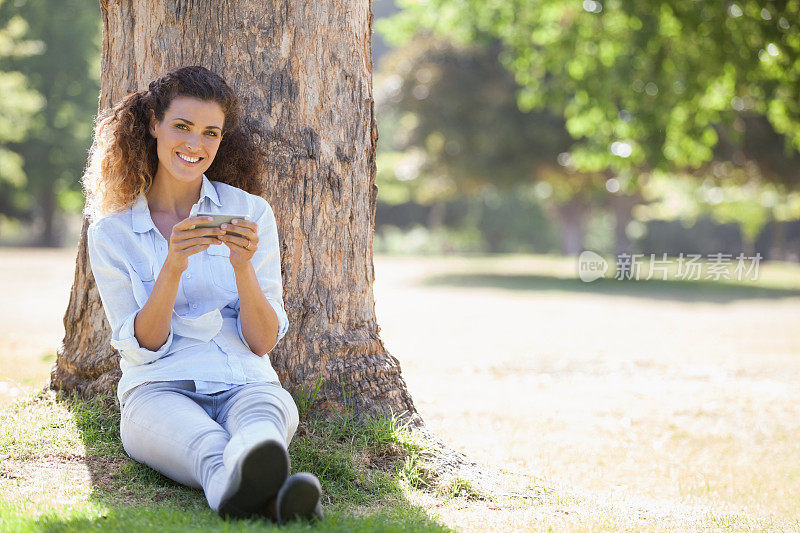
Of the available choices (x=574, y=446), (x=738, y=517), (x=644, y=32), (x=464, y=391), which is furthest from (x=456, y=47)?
(x=738, y=517)

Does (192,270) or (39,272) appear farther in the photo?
(39,272)

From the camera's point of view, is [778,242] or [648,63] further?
[778,242]

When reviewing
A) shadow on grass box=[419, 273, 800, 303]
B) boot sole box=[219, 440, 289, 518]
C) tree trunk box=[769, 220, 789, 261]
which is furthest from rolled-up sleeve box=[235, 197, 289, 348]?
tree trunk box=[769, 220, 789, 261]

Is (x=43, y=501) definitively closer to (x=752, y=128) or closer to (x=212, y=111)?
(x=212, y=111)

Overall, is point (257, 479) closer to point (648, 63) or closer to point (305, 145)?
point (305, 145)

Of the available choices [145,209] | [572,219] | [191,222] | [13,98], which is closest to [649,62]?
[145,209]

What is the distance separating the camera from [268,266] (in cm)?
365

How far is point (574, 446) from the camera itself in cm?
561

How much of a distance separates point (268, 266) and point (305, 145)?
0.92m

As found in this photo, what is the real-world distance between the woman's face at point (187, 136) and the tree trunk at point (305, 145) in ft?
2.23

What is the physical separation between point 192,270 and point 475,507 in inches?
64.2

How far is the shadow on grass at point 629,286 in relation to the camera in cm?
1939

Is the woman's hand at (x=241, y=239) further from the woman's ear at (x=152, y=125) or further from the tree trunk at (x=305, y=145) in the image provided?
the tree trunk at (x=305, y=145)

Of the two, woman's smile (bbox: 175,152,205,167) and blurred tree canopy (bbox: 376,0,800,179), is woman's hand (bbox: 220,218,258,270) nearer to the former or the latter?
woman's smile (bbox: 175,152,205,167)
